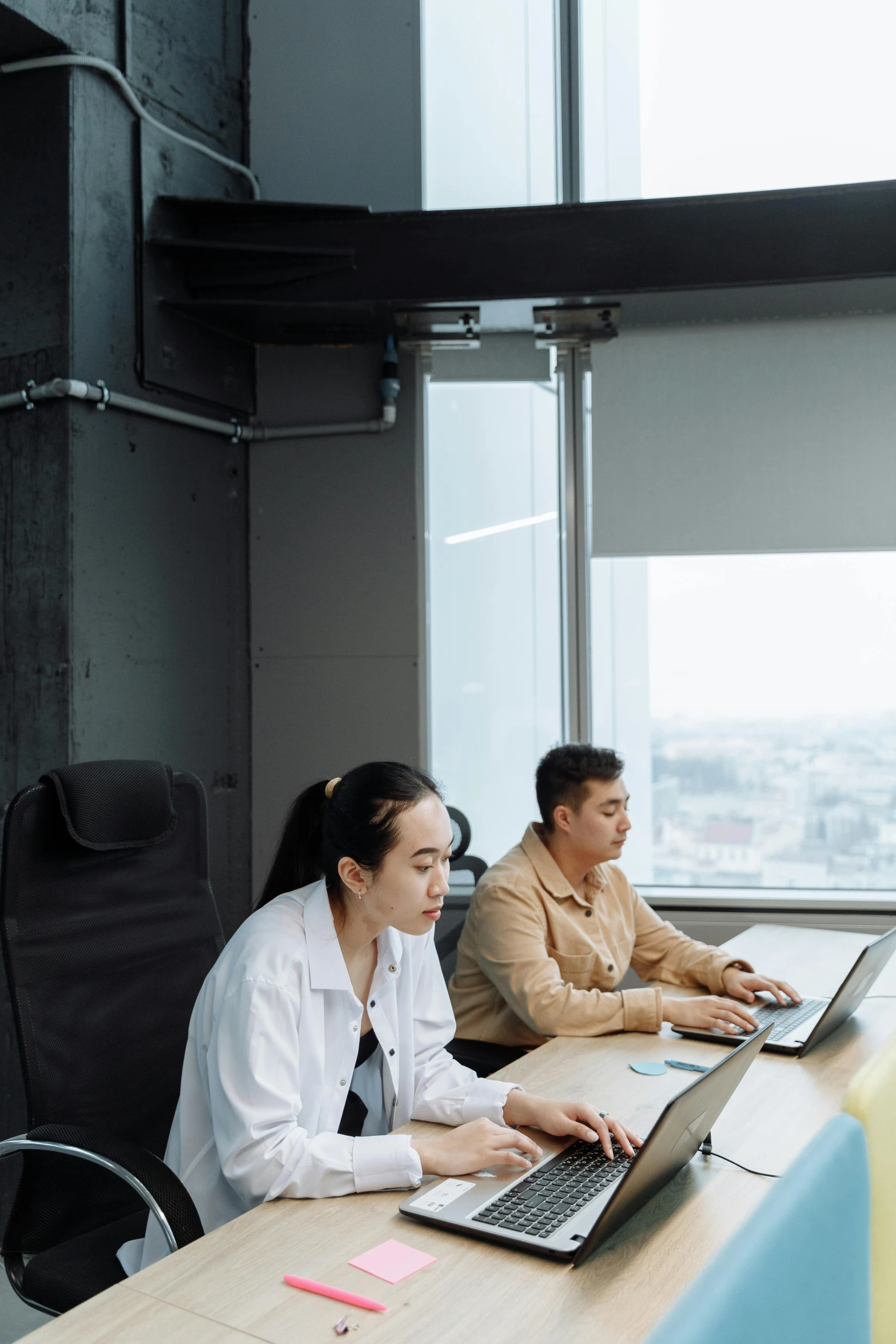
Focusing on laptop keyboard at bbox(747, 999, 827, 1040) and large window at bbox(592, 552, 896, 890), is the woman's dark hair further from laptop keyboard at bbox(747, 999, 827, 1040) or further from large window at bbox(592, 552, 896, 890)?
large window at bbox(592, 552, 896, 890)

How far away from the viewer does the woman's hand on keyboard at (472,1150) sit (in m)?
1.47

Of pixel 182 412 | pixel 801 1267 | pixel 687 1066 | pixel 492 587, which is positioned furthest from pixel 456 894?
pixel 801 1267

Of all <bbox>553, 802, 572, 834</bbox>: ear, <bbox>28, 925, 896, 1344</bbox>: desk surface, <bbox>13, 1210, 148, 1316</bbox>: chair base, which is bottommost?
<bbox>13, 1210, 148, 1316</bbox>: chair base

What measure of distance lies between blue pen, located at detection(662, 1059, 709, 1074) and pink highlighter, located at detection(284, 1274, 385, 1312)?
922mm

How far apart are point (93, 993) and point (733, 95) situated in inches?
138

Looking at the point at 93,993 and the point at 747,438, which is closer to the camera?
the point at 93,993

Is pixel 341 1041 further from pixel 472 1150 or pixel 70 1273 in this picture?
pixel 70 1273

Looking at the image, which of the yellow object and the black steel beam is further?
the black steel beam

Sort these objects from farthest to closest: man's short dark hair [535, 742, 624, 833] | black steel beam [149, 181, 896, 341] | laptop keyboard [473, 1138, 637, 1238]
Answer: black steel beam [149, 181, 896, 341], man's short dark hair [535, 742, 624, 833], laptop keyboard [473, 1138, 637, 1238]

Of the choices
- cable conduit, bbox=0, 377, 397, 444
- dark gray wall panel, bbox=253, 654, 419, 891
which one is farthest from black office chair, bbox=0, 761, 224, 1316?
dark gray wall panel, bbox=253, 654, 419, 891

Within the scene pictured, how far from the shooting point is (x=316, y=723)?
3873 mm

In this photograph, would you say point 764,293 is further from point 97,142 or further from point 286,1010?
point 286,1010

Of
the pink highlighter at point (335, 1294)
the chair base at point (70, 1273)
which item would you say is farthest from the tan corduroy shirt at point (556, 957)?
the pink highlighter at point (335, 1294)

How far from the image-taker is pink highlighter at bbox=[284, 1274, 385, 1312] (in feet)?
3.80
